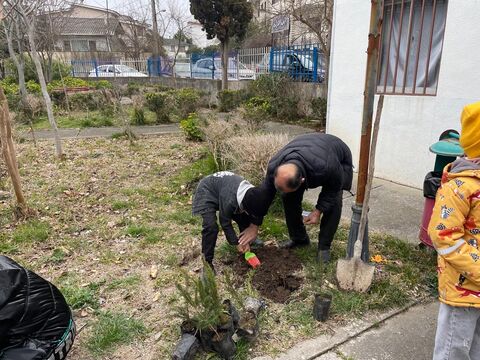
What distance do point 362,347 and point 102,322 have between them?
1.78 meters

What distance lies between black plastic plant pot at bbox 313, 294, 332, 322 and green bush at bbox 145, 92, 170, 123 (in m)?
8.92

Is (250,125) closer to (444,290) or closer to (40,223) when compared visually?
(40,223)

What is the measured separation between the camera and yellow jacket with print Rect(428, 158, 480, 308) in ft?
5.23

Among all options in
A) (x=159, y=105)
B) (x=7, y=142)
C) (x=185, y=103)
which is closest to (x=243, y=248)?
(x=7, y=142)

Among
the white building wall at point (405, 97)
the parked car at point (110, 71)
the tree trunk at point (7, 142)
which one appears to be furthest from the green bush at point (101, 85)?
the white building wall at point (405, 97)

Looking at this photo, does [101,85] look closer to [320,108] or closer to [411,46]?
[320,108]

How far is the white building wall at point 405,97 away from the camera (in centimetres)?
430

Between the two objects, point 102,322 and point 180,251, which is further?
point 180,251

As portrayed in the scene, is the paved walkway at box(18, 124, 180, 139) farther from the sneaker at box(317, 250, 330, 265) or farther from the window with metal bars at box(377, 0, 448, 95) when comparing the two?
the sneaker at box(317, 250, 330, 265)

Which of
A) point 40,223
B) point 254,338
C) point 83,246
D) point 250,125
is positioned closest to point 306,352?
point 254,338

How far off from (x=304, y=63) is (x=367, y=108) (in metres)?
8.77

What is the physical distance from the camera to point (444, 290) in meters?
1.74

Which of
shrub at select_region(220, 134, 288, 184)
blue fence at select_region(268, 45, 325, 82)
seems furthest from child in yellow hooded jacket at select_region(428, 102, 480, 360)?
blue fence at select_region(268, 45, 325, 82)

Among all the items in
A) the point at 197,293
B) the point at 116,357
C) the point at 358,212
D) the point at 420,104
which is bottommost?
the point at 116,357
